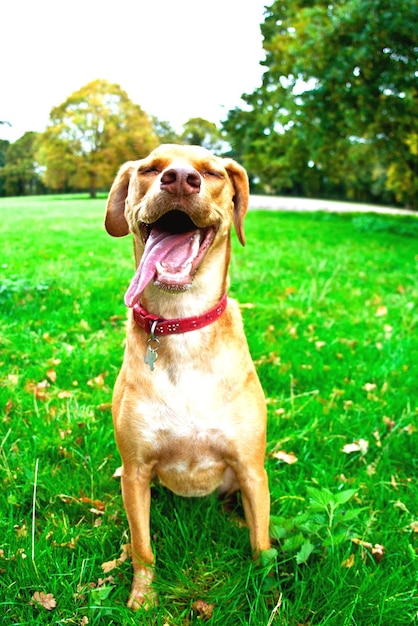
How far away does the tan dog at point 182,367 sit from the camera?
78.5 inches

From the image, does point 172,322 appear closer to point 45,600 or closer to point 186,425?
point 186,425

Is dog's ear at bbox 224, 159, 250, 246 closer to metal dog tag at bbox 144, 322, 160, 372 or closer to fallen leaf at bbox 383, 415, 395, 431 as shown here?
metal dog tag at bbox 144, 322, 160, 372

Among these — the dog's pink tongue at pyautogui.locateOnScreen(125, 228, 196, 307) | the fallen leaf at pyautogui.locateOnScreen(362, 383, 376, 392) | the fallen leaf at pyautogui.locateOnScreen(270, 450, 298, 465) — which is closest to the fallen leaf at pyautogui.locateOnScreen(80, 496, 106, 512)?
the fallen leaf at pyautogui.locateOnScreen(270, 450, 298, 465)

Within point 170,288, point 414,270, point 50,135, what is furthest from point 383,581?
point 50,135

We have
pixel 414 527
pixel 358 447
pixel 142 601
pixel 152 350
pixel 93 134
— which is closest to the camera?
pixel 142 601

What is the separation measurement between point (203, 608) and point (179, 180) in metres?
1.68

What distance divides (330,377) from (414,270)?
5772 mm

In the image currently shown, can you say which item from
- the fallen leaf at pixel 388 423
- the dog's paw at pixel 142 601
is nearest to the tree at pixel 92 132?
the fallen leaf at pixel 388 423

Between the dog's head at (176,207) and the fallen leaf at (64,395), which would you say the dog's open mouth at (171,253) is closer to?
the dog's head at (176,207)

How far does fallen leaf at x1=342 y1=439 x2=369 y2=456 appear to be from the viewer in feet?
9.82

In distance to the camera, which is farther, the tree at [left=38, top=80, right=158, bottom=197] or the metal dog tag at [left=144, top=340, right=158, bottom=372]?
the tree at [left=38, top=80, right=158, bottom=197]

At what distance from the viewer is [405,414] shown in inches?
135

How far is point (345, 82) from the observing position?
47.0 ft

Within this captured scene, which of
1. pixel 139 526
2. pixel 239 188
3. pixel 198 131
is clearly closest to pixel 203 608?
pixel 139 526
